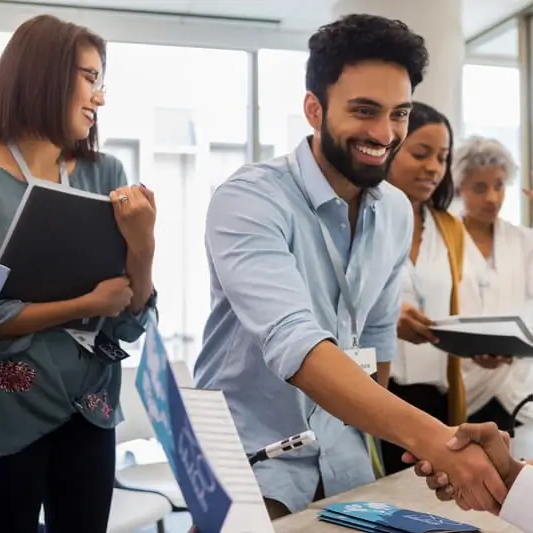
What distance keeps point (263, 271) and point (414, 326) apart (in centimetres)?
100

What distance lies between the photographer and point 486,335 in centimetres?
199

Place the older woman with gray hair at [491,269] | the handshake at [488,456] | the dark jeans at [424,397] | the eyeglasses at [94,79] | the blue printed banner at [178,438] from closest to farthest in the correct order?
the blue printed banner at [178,438], the handshake at [488,456], the eyeglasses at [94,79], the dark jeans at [424,397], the older woman with gray hair at [491,269]

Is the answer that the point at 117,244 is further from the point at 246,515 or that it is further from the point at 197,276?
the point at 197,276

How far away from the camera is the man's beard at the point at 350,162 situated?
57.2 inches

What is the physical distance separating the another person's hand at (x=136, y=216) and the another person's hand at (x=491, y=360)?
46.9 inches

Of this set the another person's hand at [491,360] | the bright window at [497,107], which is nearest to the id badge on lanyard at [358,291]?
the another person's hand at [491,360]

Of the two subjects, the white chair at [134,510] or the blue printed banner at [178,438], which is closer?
the blue printed banner at [178,438]

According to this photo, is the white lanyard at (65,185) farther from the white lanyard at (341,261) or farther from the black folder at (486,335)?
the black folder at (486,335)

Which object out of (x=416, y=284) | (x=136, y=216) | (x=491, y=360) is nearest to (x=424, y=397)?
(x=491, y=360)

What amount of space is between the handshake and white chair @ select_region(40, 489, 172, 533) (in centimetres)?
129

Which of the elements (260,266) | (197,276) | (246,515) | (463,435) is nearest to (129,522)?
(260,266)

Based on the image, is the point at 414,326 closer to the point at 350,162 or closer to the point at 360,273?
the point at 360,273

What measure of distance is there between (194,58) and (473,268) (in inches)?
109

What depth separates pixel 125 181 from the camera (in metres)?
1.73
